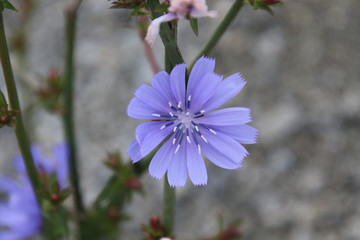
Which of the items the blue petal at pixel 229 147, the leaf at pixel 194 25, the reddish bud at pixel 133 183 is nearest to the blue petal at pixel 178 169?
the blue petal at pixel 229 147

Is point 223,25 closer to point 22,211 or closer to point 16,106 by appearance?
point 16,106

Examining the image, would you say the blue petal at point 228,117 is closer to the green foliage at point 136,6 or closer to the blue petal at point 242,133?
the blue petal at point 242,133

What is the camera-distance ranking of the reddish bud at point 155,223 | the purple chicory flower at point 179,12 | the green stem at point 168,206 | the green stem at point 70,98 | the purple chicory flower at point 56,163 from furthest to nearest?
1. the purple chicory flower at point 56,163
2. the green stem at point 70,98
3. the reddish bud at point 155,223
4. the green stem at point 168,206
5. the purple chicory flower at point 179,12

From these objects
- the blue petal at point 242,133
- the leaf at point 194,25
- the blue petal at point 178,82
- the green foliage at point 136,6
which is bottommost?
the blue petal at point 242,133

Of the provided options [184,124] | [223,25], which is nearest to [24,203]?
[184,124]

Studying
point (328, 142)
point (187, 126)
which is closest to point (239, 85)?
point (187, 126)

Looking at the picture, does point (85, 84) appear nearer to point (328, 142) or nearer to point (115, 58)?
point (115, 58)

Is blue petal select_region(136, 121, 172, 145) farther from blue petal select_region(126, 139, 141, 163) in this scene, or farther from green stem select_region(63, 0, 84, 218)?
green stem select_region(63, 0, 84, 218)

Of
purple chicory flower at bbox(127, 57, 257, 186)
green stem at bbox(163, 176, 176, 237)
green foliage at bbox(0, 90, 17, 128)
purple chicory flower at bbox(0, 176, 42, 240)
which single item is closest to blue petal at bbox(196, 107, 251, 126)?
purple chicory flower at bbox(127, 57, 257, 186)
